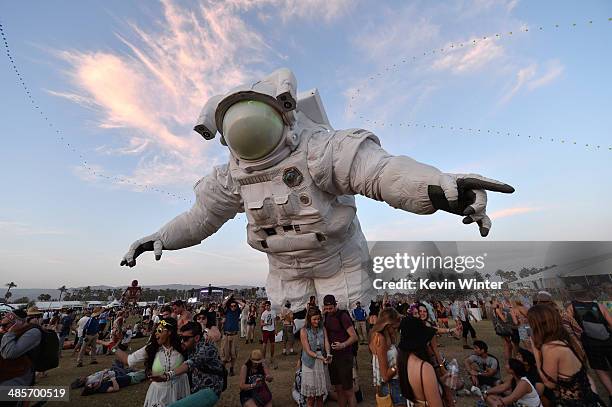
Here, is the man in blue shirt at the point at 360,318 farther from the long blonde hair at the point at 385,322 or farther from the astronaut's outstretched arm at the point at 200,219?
the long blonde hair at the point at 385,322

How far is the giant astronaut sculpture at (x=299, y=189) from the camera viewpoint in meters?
3.98

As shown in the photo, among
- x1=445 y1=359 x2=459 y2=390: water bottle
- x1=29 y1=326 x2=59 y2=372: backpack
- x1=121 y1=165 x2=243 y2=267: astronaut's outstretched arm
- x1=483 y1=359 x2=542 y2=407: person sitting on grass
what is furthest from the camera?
x1=121 y1=165 x2=243 y2=267: astronaut's outstretched arm

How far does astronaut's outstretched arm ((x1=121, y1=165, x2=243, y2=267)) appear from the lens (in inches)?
221

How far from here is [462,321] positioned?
7418 mm

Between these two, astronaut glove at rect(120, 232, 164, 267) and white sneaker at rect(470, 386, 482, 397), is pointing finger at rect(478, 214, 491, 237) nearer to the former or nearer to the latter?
white sneaker at rect(470, 386, 482, 397)

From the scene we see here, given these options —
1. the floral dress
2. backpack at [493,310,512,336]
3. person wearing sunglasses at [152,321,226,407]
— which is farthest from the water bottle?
backpack at [493,310,512,336]

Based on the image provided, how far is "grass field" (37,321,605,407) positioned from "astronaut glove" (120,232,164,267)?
1.98 m

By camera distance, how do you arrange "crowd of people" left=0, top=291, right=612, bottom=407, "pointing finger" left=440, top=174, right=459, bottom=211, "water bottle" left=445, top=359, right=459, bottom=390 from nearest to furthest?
"crowd of people" left=0, top=291, right=612, bottom=407 < "water bottle" left=445, top=359, right=459, bottom=390 < "pointing finger" left=440, top=174, right=459, bottom=211

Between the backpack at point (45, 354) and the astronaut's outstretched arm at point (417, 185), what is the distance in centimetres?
368

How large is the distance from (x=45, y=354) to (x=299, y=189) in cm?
326

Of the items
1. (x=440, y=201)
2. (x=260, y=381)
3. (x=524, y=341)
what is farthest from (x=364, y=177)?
(x=524, y=341)

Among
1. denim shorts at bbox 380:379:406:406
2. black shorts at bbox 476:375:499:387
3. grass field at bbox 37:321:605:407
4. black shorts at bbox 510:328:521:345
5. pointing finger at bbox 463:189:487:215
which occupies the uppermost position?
pointing finger at bbox 463:189:487:215

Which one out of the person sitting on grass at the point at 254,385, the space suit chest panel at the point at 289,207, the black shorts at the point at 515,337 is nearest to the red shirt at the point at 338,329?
the person sitting on grass at the point at 254,385

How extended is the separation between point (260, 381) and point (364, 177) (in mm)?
2674
